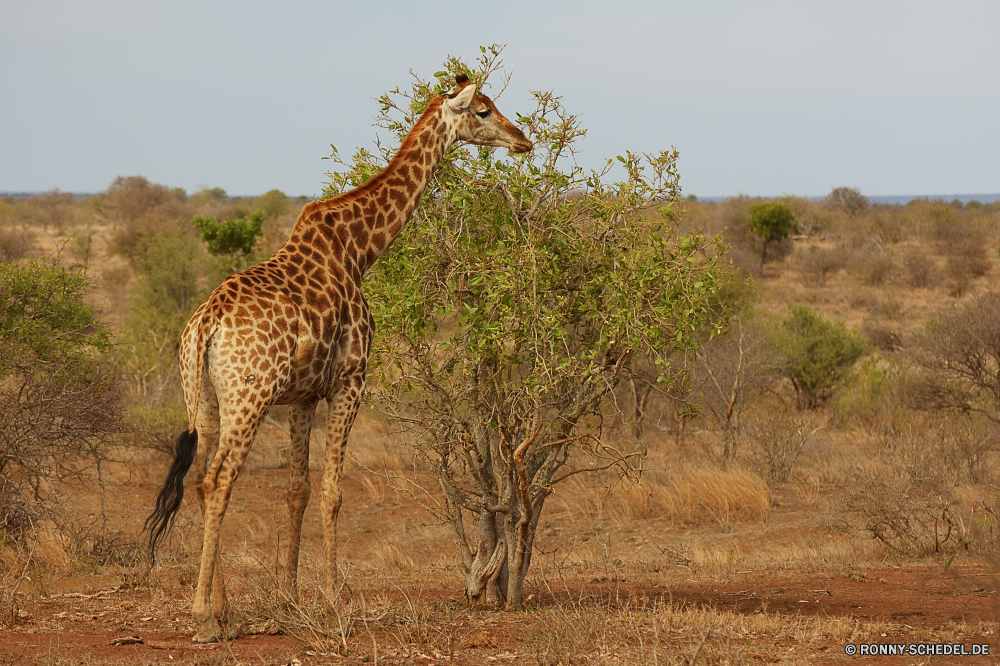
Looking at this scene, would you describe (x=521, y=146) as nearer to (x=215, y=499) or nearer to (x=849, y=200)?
(x=215, y=499)

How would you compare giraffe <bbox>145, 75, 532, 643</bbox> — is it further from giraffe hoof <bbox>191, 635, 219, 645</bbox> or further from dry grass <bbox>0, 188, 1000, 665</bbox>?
dry grass <bbox>0, 188, 1000, 665</bbox>

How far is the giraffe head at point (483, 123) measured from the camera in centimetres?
671

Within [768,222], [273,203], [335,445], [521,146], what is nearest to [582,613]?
[335,445]

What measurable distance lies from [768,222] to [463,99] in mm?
36105

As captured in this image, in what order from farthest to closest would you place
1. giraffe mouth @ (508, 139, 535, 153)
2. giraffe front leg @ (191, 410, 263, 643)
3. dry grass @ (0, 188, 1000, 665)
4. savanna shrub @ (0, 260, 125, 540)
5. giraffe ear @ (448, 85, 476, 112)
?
savanna shrub @ (0, 260, 125, 540) → giraffe mouth @ (508, 139, 535, 153) → giraffe ear @ (448, 85, 476, 112) → dry grass @ (0, 188, 1000, 665) → giraffe front leg @ (191, 410, 263, 643)

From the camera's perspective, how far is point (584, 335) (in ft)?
24.2

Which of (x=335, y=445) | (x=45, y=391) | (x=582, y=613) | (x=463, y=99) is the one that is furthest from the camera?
(x=45, y=391)

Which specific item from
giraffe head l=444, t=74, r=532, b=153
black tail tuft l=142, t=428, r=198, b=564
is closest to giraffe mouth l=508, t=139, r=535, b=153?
giraffe head l=444, t=74, r=532, b=153

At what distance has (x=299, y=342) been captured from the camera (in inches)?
229

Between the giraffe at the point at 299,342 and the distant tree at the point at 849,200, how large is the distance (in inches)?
1943

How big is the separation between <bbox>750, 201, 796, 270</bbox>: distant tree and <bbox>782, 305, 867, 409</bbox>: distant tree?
850 inches

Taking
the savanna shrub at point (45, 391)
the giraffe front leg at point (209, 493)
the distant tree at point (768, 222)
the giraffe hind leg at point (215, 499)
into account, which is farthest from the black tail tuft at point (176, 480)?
the distant tree at point (768, 222)

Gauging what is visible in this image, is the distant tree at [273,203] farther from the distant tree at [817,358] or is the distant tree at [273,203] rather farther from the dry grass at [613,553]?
the distant tree at [817,358]

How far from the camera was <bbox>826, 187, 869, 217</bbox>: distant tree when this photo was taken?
52.2 m
